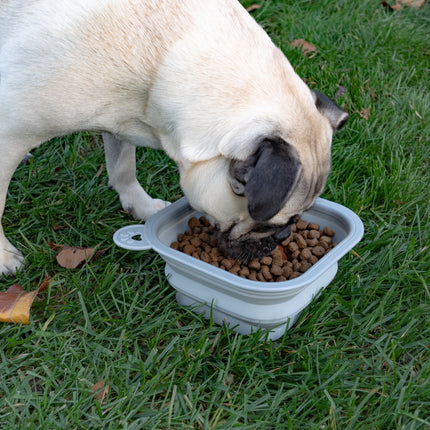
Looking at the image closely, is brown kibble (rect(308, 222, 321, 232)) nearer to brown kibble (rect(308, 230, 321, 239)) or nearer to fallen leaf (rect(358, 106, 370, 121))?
brown kibble (rect(308, 230, 321, 239))

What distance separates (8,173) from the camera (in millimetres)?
2303

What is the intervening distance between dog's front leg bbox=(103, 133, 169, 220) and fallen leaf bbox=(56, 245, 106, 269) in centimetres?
40

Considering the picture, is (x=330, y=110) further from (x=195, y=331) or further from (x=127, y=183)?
(x=127, y=183)

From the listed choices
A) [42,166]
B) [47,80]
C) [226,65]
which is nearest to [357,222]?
[226,65]

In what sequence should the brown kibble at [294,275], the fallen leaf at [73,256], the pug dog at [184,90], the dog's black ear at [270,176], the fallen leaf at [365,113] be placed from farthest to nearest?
the fallen leaf at [365,113] → the fallen leaf at [73,256] → the brown kibble at [294,275] → the pug dog at [184,90] → the dog's black ear at [270,176]

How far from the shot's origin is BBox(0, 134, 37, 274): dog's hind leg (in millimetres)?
2199

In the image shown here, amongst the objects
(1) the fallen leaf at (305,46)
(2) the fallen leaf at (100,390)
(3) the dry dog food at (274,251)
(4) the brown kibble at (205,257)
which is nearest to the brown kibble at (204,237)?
(3) the dry dog food at (274,251)

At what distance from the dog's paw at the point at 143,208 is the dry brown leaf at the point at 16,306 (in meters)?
0.73

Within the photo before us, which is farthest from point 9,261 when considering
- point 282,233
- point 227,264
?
point 282,233

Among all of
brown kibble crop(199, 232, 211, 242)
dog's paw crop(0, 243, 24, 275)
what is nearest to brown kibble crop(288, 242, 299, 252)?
brown kibble crop(199, 232, 211, 242)

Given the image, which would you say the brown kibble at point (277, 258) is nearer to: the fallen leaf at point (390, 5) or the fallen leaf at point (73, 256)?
the fallen leaf at point (73, 256)

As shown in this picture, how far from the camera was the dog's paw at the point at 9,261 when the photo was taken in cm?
247

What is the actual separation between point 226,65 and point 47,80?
2.22 ft

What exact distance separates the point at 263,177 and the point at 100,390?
980 mm
